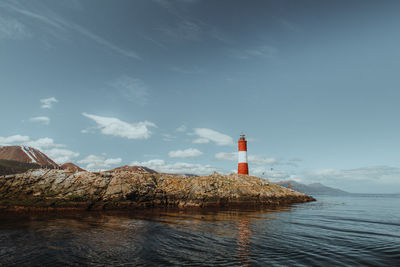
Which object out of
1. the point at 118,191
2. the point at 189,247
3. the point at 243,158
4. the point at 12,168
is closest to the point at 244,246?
the point at 189,247

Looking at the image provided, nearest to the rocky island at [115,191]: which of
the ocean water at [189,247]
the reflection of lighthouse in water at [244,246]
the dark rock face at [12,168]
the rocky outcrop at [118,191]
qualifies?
the rocky outcrop at [118,191]

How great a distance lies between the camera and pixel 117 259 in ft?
31.8

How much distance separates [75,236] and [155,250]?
20.7 ft

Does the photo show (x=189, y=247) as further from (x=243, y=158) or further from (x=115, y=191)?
(x=243, y=158)

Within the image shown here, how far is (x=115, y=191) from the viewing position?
101 ft

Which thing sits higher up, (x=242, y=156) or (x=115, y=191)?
(x=242, y=156)

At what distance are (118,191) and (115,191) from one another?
431 millimetres

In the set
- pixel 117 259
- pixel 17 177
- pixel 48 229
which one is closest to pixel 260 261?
pixel 117 259

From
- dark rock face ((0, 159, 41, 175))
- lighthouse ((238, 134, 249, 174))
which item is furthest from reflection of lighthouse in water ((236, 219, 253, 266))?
A: dark rock face ((0, 159, 41, 175))

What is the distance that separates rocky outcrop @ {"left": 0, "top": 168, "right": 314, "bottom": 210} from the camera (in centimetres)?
2703

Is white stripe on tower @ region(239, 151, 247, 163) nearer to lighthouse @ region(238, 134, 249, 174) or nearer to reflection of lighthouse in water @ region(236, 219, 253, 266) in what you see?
lighthouse @ region(238, 134, 249, 174)

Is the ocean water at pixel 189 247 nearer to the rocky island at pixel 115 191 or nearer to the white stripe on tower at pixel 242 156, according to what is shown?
the rocky island at pixel 115 191

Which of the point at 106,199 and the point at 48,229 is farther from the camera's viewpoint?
the point at 106,199

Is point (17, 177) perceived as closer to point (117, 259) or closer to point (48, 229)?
point (48, 229)
